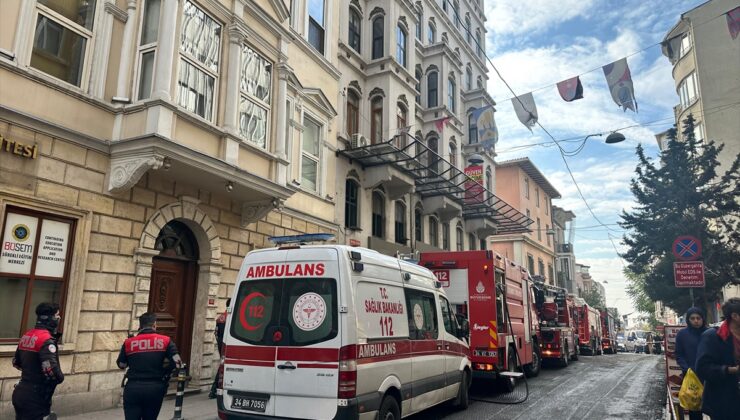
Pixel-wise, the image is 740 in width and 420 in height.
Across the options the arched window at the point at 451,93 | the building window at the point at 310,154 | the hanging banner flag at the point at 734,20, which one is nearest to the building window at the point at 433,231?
the arched window at the point at 451,93

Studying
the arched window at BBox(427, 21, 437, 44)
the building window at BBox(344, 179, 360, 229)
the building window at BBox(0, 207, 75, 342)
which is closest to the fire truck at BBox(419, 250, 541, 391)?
the building window at BBox(344, 179, 360, 229)

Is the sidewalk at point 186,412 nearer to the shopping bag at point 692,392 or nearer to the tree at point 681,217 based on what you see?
the shopping bag at point 692,392

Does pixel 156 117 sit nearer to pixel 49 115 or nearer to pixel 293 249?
pixel 49 115

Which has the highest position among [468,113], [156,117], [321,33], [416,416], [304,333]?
[468,113]

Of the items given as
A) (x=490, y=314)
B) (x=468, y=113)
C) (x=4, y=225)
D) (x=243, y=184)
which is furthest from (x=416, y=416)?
(x=468, y=113)

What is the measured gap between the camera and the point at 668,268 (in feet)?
70.6

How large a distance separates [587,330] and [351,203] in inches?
691

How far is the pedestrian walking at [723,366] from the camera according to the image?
15.3 feet

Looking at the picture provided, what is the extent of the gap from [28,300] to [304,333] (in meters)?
4.92

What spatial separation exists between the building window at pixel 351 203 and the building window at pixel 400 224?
3284 mm

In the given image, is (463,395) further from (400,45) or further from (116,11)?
(400,45)

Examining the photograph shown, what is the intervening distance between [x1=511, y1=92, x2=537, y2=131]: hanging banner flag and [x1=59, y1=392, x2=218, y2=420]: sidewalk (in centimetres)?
1160

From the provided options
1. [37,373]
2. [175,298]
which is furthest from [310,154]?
[37,373]

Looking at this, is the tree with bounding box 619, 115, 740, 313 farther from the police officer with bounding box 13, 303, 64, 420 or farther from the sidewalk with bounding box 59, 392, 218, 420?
the police officer with bounding box 13, 303, 64, 420
